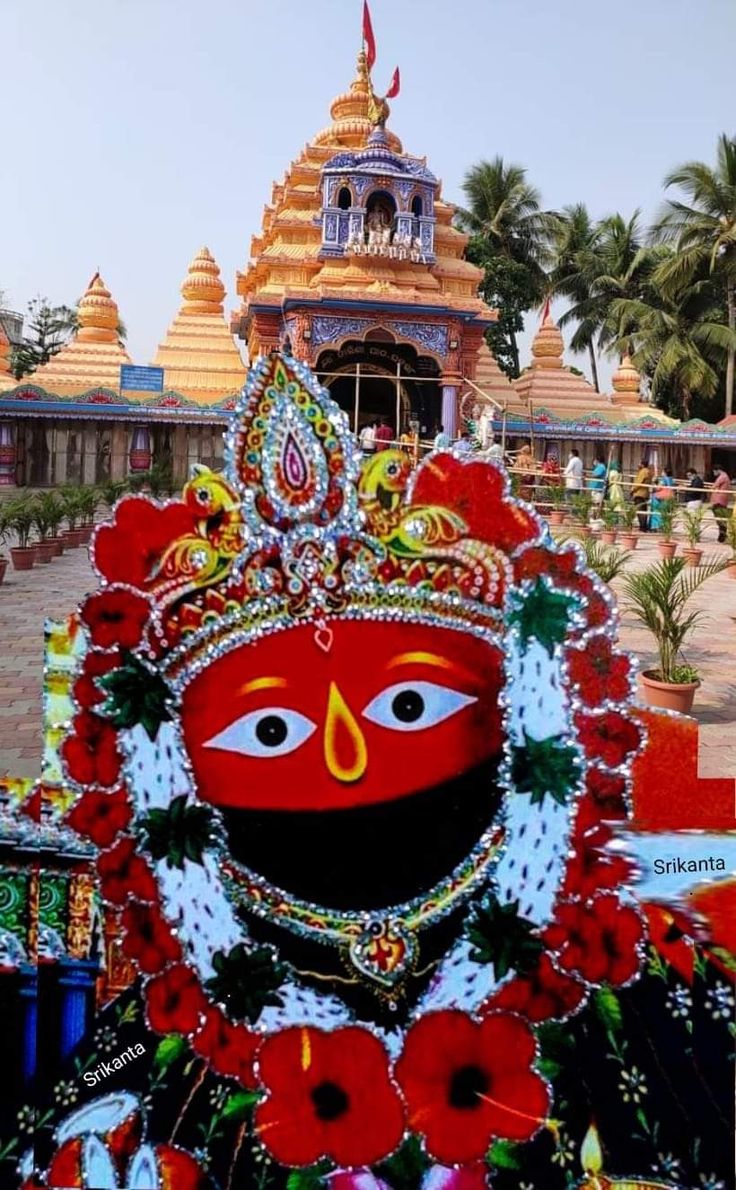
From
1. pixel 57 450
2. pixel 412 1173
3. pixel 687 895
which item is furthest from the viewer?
pixel 57 450

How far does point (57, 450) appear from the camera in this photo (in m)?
24.0

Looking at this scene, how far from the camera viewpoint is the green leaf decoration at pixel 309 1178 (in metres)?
1.90

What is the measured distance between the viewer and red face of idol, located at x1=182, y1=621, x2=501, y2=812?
77.7 inches

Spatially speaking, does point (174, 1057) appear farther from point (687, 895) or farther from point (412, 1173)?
point (687, 895)

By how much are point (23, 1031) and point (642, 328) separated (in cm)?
3352

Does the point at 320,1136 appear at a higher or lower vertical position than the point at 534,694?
lower

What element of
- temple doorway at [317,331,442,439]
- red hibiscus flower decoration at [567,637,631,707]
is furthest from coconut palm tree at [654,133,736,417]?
red hibiscus flower decoration at [567,637,631,707]

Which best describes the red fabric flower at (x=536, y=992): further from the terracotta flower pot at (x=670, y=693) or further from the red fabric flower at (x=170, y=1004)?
the terracotta flower pot at (x=670, y=693)

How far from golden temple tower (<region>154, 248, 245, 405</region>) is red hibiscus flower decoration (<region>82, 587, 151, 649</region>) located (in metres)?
22.0

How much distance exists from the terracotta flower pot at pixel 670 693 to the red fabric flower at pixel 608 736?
11.5 ft

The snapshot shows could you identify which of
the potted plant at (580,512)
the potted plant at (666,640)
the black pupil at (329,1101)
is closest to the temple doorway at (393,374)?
the potted plant at (580,512)

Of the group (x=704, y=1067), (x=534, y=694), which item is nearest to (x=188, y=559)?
(x=534, y=694)

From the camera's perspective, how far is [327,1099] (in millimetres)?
1972

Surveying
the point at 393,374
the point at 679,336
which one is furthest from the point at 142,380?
the point at 679,336
